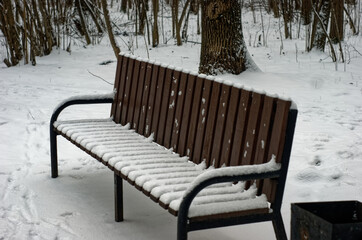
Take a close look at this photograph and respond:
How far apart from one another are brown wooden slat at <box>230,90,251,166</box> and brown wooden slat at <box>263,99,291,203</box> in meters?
0.29

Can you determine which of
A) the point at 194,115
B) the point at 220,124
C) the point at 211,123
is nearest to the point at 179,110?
the point at 194,115

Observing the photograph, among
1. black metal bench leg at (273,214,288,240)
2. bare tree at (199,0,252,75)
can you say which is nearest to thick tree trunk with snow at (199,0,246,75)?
bare tree at (199,0,252,75)

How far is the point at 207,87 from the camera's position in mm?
4051

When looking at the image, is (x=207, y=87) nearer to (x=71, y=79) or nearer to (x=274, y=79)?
(x=274, y=79)

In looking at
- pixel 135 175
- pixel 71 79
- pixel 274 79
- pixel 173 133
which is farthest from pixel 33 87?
pixel 135 175

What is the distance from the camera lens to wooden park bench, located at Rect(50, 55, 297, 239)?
10.3 ft

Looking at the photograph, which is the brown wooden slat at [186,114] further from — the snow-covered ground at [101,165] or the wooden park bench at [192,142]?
the snow-covered ground at [101,165]

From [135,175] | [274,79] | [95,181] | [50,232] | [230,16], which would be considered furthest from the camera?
[274,79]

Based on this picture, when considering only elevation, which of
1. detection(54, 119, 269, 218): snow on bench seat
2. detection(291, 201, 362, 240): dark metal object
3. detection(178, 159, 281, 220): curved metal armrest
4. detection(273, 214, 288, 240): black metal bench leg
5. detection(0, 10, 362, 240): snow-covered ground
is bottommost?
detection(0, 10, 362, 240): snow-covered ground

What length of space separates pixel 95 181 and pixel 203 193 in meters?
1.99

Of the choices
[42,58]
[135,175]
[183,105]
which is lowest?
[42,58]

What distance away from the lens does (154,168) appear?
12.5 feet

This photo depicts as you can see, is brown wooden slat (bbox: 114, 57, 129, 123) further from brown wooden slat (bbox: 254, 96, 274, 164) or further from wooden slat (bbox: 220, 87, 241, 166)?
brown wooden slat (bbox: 254, 96, 274, 164)

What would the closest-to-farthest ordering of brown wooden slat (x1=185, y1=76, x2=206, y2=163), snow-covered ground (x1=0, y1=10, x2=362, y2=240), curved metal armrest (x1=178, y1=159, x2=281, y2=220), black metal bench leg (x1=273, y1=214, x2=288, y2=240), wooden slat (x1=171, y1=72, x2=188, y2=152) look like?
curved metal armrest (x1=178, y1=159, x2=281, y2=220) < black metal bench leg (x1=273, y1=214, x2=288, y2=240) < snow-covered ground (x1=0, y1=10, x2=362, y2=240) < brown wooden slat (x1=185, y1=76, x2=206, y2=163) < wooden slat (x1=171, y1=72, x2=188, y2=152)
